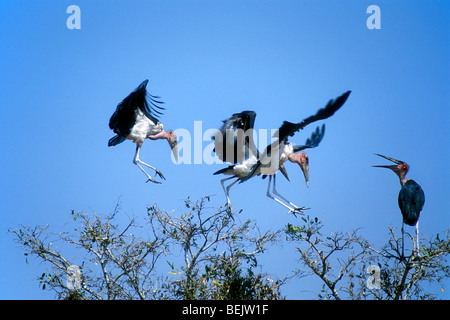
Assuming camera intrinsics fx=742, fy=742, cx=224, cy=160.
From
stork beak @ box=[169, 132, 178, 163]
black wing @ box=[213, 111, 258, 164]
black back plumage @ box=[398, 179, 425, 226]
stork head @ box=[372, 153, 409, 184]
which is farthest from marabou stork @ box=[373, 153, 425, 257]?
stork beak @ box=[169, 132, 178, 163]

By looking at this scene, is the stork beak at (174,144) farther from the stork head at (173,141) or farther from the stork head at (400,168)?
the stork head at (400,168)

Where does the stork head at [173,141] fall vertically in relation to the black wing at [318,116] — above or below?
above

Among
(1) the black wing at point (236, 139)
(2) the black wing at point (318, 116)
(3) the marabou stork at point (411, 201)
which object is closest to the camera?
(2) the black wing at point (318, 116)

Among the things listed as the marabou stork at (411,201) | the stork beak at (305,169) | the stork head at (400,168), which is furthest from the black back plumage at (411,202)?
the stork beak at (305,169)

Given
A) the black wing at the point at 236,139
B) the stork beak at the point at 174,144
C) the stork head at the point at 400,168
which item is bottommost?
the stork head at the point at 400,168

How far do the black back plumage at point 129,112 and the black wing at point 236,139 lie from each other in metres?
1.24

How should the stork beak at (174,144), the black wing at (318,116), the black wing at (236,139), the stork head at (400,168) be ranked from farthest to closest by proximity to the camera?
the stork beak at (174,144) < the stork head at (400,168) < the black wing at (236,139) < the black wing at (318,116)

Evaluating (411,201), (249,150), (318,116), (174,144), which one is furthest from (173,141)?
(411,201)

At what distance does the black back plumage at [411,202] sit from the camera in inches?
370
